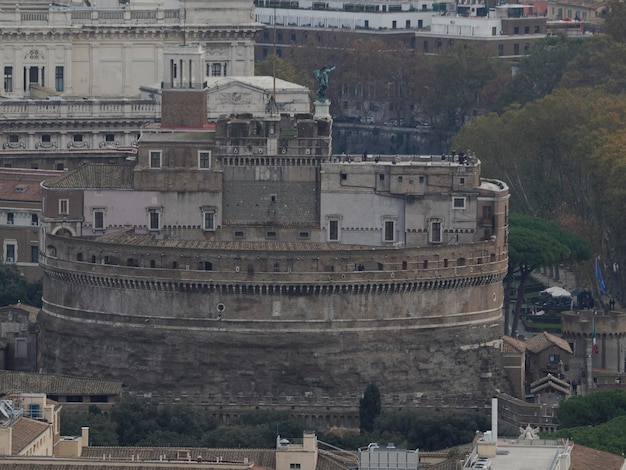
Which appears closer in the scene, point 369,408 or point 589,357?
point 369,408

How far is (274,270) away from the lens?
191250 millimetres

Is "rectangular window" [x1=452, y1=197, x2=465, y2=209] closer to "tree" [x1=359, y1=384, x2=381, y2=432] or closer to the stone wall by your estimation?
the stone wall

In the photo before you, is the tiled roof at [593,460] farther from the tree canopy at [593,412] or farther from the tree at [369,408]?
the tree at [369,408]

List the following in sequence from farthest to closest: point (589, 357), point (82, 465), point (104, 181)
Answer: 1. point (104, 181)
2. point (589, 357)
3. point (82, 465)

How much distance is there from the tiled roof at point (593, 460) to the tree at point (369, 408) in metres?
27.6

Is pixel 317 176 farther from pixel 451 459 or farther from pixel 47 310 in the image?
pixel 451 459

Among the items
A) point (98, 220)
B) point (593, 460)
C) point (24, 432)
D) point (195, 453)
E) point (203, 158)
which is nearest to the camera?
point (24, 432)

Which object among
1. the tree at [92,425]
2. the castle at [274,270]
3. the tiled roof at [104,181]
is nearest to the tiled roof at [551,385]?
the castle at [274,270]

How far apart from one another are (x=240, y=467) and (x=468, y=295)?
48030mm

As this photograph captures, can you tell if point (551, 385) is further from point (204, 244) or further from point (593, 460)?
point (593, 460)

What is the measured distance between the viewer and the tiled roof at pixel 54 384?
616 feet

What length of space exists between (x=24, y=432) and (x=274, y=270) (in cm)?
3901

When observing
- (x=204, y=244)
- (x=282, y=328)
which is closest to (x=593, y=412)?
(x=282, y=328)

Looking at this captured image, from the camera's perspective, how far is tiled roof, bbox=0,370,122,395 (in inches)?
7392
